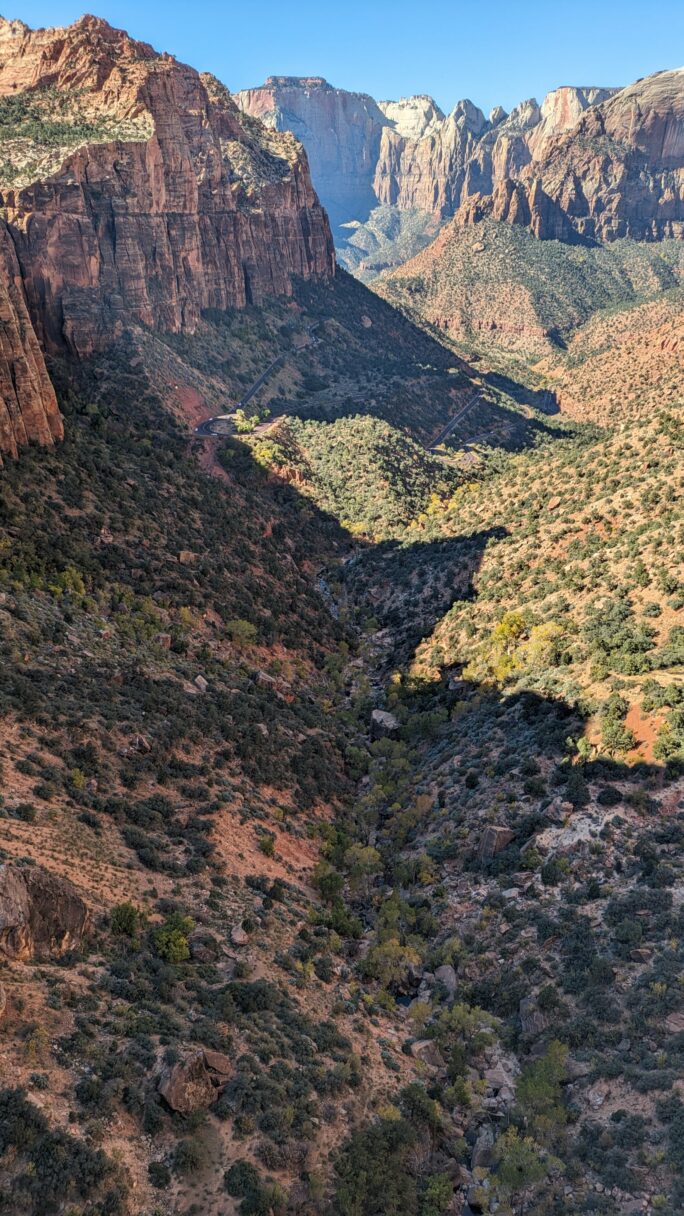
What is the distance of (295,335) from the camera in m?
142

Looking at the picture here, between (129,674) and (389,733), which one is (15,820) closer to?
(129,674)

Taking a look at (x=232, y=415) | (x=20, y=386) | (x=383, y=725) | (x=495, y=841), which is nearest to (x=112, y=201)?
(x=232, y=415)

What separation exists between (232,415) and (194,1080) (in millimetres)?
98835

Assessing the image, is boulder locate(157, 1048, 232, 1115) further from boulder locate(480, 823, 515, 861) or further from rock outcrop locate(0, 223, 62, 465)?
rock outcrop locate(0, 223, 62, 465)

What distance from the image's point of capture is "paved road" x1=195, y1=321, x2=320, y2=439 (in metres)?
98.9

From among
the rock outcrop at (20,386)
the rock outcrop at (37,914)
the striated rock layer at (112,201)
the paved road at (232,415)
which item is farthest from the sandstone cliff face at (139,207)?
the rock outcrop at (37,914)

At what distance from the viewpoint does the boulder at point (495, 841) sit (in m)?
36.5

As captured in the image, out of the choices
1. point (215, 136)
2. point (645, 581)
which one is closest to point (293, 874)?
point (645, 581)

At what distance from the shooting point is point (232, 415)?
109312 mm

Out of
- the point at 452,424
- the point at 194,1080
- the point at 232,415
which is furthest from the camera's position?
the point at 452,424

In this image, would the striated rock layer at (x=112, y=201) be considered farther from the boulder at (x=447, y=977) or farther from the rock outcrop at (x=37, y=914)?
the boulder at (x=447, y=977)

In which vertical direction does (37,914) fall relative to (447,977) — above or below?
above

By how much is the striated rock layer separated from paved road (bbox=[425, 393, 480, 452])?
44.0 metres

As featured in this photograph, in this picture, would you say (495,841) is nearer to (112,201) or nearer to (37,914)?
(37,914)
